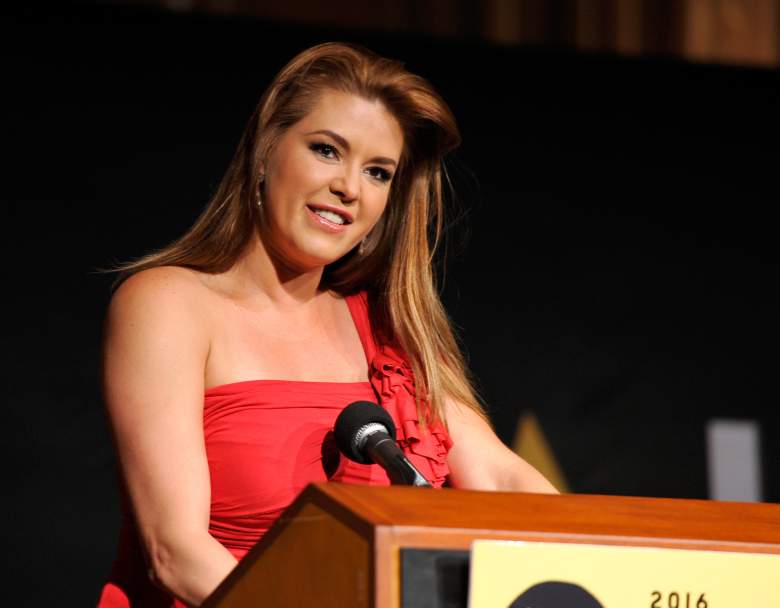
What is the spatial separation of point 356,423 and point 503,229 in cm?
127

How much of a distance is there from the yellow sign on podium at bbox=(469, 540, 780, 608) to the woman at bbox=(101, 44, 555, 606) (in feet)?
1.81

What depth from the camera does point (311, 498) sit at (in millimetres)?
828

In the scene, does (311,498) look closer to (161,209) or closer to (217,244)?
(217,244)

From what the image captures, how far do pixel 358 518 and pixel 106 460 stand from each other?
139 centimetres

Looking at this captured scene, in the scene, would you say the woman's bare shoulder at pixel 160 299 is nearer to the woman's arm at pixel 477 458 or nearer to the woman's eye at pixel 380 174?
the woman's eye at pixel 380 174

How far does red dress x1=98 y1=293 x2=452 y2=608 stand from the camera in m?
1.45

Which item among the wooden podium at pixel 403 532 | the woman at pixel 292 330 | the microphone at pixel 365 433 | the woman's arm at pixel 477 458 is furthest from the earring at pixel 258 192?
the wooden podium at pixel 403 532

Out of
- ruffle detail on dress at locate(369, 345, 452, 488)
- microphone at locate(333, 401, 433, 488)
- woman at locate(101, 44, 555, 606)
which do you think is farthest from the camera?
ruffle detail on dress at locate(369, 345, 452, 488)

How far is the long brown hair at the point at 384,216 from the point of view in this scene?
162 cm

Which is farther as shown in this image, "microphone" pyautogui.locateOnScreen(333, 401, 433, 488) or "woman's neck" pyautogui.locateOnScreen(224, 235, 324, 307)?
"woman's neck" pyautogui.locateOnScreen(224, 235, 324, 307)

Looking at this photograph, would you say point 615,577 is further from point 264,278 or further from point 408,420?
point 264,278

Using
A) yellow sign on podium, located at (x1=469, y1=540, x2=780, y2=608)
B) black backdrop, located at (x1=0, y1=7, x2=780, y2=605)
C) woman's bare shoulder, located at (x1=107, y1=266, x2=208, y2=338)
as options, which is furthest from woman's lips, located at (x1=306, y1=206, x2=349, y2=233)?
yellow sign on podium, located at (x1=469, y1=540, x2=780, y2=608)

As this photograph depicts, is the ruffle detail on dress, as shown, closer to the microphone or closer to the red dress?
the red dress

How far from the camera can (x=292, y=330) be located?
1620 millimetres
